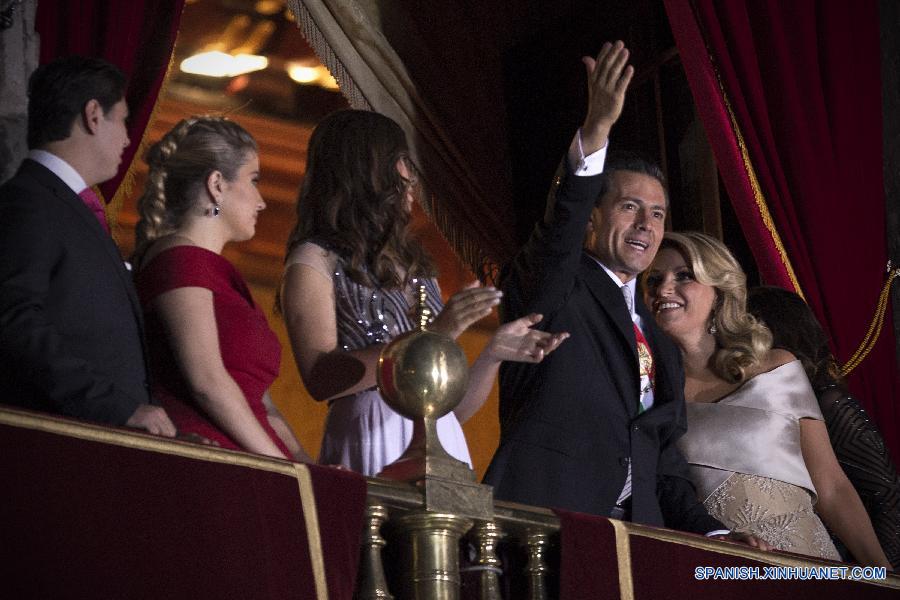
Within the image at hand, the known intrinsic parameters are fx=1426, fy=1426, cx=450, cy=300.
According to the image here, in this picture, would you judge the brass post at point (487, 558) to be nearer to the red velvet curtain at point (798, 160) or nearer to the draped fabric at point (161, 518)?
the draped fabric at point (161, 518)

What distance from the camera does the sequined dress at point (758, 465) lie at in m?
3.22

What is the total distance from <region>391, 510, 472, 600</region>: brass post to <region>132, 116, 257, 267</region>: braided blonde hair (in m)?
0.80

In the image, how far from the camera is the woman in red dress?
2.36m

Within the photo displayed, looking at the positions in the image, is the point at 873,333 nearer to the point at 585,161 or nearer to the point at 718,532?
the point at 718,532

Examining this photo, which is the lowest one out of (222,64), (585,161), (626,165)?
(585,161)

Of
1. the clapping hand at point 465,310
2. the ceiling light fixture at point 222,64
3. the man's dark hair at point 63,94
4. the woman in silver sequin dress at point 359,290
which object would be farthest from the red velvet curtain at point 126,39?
the ceiling light fixture at point 222,64

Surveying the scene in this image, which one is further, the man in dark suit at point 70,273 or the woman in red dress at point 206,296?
the woman in red dress at point 206,296

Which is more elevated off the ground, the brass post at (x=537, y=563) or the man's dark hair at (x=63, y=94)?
the man's dark hair at (x=63, y=94)

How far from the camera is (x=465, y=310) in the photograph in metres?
2.42

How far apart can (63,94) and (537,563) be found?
106cm

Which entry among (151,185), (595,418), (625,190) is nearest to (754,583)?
(595,418)

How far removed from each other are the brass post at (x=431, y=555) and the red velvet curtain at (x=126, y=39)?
4.50 ft

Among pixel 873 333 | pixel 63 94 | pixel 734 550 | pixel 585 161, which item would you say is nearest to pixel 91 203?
pixel 63 94

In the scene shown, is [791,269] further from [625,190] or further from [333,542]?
[333,542]
